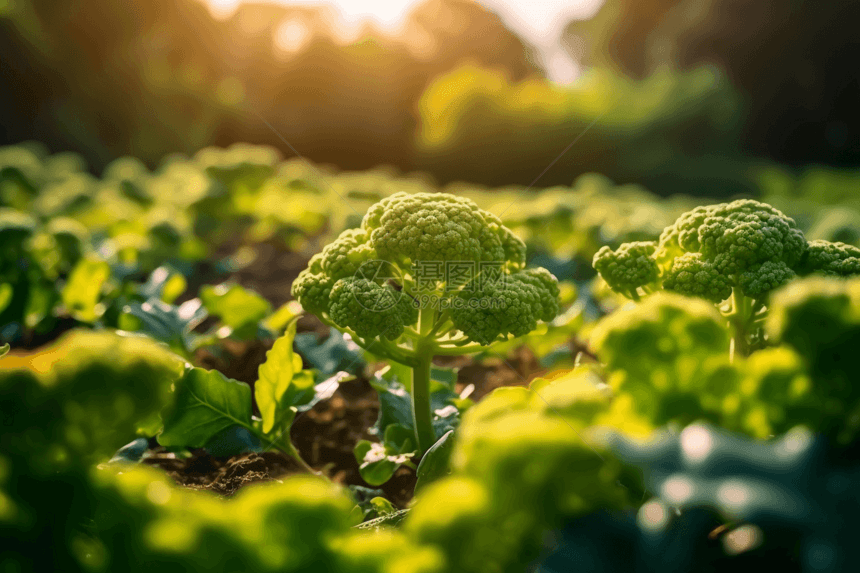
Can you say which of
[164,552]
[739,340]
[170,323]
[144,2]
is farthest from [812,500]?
[144,2]

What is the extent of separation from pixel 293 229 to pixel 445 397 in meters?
3.71

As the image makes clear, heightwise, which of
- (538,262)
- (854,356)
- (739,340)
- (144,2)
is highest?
(144,2)

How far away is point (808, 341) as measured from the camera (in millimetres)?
722

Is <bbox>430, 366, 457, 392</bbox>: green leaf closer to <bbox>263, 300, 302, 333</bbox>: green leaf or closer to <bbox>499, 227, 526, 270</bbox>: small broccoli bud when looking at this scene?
<bbox>499, 227, 526, 270</bbox>: small broccoli bud

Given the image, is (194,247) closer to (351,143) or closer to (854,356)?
(854,356)

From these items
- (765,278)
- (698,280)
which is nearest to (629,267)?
(698,280)

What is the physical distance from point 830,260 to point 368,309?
3.78ft

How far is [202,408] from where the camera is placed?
5.12 ft

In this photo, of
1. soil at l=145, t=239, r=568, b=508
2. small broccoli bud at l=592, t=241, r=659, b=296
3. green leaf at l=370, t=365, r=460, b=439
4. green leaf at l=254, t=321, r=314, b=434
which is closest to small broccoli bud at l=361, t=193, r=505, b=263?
small broccoli bud at l=592, t=241, r=659, b=296

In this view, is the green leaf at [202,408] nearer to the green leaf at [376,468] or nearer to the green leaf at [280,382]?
the green leaf at [280,382]

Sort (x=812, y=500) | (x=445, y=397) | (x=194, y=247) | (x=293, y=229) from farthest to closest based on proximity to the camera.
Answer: (x=293, y=229)
(x=194, y=247)
(x=445, y=397)
(x=812, y=500)

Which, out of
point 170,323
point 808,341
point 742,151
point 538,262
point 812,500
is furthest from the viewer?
point 742,151

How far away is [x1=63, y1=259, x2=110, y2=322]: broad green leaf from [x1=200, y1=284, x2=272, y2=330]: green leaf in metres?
0.66

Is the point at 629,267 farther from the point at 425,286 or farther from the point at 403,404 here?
the point at 403,404
